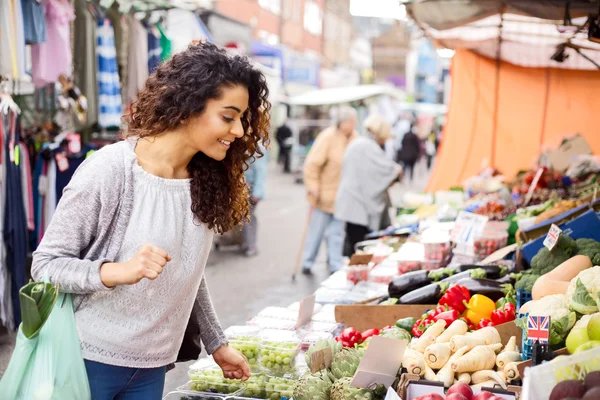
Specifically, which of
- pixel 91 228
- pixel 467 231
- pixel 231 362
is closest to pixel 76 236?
pixel 91 228

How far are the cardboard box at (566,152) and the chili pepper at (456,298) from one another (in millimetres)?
5860

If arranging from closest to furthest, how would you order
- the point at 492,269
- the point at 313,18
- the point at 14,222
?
the point at 492,269, the point at 14,222, the point at 313,18

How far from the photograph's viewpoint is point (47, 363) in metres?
2.35

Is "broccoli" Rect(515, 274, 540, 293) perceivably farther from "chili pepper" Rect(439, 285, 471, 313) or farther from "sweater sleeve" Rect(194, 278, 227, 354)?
"sweater sleeve" Rect(194, 278, 227, 354)

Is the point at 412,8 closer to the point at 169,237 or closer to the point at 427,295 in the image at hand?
the point at 427,295

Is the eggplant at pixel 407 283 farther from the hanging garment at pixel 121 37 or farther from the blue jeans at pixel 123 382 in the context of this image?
the hanging garment at pixel 121 37

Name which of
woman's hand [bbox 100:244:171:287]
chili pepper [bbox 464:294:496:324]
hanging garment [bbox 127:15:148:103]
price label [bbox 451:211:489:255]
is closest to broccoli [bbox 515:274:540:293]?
chili pepper [bbox 464:294:496:324]

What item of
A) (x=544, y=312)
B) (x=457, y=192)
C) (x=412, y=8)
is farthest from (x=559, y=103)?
(x=544, y=312)

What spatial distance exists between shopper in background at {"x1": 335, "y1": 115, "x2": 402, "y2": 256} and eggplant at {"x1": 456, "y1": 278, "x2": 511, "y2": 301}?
4.54m

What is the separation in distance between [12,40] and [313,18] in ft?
132

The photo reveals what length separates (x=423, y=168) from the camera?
3322 cm

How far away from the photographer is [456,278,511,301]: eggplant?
4.31 meters

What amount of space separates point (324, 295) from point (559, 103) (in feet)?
27.0

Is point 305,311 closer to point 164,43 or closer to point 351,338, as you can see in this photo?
point 351,338
